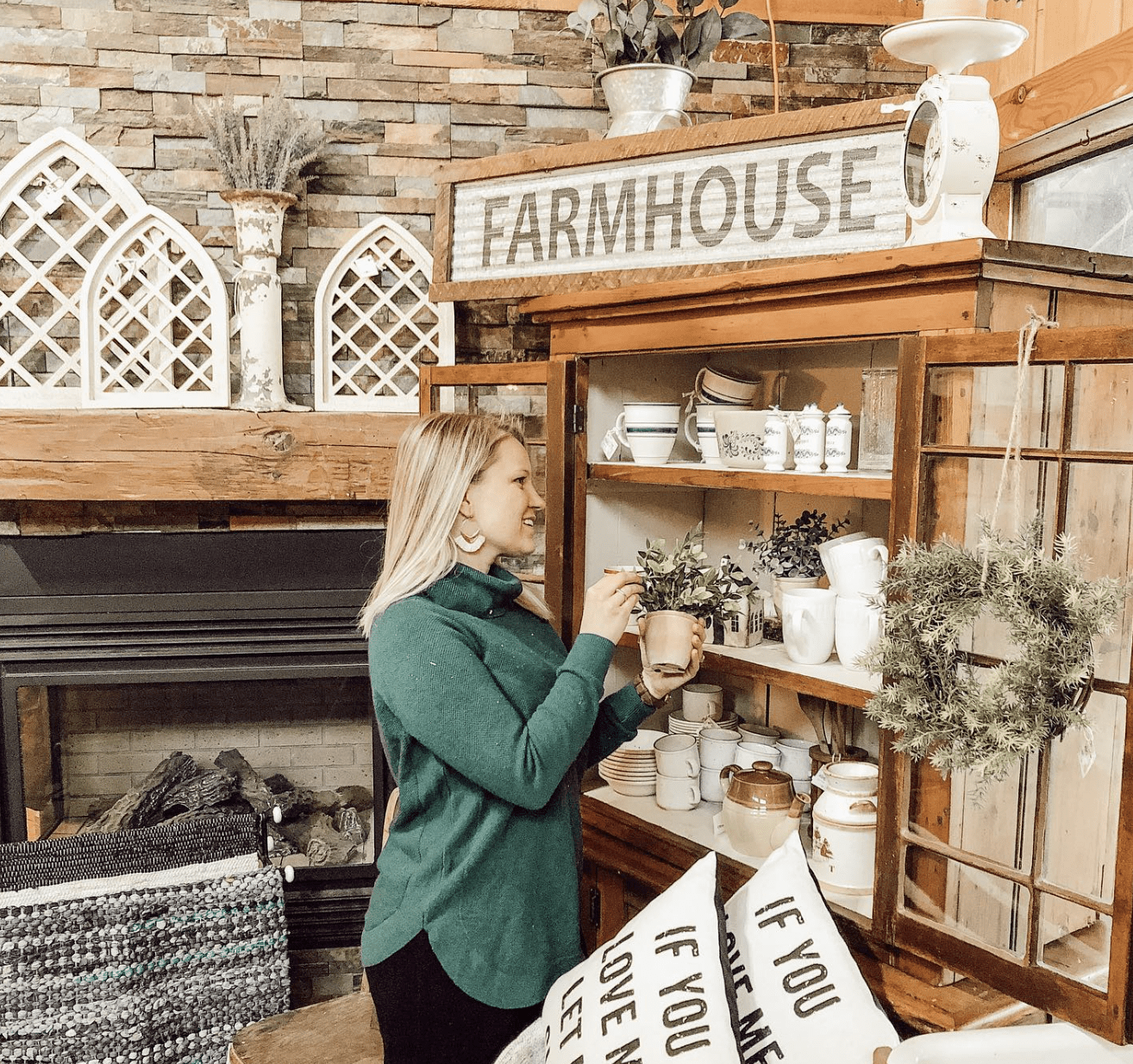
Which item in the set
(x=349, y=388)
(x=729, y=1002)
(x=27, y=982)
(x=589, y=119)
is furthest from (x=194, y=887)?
(x=589, y=119)

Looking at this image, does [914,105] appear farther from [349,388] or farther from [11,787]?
[11,787]

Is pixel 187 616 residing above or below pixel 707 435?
below

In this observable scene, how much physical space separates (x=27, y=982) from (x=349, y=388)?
145 centimetres

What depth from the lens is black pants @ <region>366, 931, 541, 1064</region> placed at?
145 cm

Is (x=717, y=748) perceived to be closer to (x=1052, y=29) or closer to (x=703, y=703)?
(x=703, y=703)

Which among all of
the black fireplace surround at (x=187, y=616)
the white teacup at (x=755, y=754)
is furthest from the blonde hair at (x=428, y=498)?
the black fireplace surround at (x=187, y=616)

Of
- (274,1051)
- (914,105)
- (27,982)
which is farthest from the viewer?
(27,982)

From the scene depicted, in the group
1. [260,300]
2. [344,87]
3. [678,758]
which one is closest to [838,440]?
[678,758]

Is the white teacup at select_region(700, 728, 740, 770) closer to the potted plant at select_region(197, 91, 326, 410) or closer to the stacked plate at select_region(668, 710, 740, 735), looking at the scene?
the stacked plate at select_region(668, 710, 740, 735)

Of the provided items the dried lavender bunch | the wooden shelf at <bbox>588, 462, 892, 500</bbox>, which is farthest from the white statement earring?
the dried lavender bunch

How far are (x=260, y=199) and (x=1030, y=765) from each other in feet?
6.30

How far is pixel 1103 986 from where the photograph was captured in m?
1.21

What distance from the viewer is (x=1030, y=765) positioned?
1339 millimetres

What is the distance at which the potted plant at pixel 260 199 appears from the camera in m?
2.28
